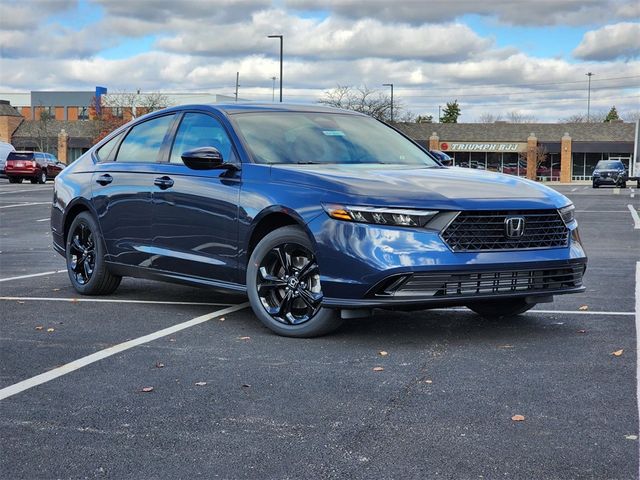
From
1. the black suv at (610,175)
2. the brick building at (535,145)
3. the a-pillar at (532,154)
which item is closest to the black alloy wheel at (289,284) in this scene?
the black suv at (610,175)

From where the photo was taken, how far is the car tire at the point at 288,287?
632 cm

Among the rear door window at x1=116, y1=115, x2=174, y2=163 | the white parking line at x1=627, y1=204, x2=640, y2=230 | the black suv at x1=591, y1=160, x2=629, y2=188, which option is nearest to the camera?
the rear door window at x1=116, y1=115, x2=174, y2=163

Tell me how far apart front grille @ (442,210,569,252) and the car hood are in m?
0.06

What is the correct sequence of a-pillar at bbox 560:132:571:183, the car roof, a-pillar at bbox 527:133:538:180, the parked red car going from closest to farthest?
the car roof, the parked red car, a-pillar at bbox 527:133:538:180, a-pillar at bbox 560:132:571:183

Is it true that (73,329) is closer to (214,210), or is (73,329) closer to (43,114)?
(214,210)

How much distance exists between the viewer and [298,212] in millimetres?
6297

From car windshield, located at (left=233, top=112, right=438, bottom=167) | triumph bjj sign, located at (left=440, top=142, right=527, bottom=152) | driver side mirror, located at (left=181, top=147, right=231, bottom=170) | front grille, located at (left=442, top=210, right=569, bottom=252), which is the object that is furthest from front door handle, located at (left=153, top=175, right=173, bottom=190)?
triumph bjj sign, located at (left=440, top=142, right=527, bottom=152)

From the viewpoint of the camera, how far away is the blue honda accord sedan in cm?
595

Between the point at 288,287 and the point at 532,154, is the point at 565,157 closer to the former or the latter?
the point at 532,154

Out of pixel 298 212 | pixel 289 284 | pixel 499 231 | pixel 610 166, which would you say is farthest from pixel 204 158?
pixel 610 166

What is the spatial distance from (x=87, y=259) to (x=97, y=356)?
290cm

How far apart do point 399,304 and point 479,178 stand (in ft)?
4.04

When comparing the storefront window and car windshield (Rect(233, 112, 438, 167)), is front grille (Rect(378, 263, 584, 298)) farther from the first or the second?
the storefront window

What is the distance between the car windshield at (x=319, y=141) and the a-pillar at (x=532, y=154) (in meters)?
69.1
